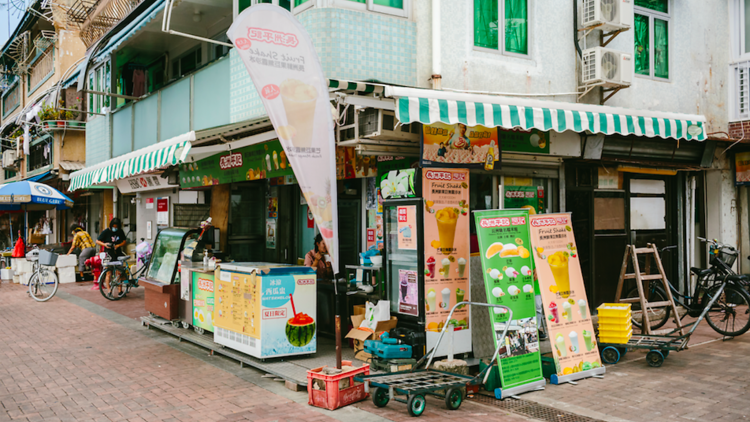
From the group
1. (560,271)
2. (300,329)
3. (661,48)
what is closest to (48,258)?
(300,329)

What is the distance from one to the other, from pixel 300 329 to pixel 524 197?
427 cm

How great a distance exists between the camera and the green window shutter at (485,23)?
28.0 feet

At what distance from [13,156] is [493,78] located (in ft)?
99.7

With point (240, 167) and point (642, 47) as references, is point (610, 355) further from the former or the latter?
point (240, 167)

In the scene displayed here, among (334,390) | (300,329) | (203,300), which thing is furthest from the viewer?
(203,300)

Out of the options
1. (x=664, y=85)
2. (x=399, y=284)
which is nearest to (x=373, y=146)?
(x=399, y=284)

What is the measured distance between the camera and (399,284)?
24.4 feet

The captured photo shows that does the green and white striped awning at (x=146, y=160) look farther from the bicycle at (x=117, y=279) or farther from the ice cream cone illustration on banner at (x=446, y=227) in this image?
the ice cream cone illustration on banner at (x=446, y=227)

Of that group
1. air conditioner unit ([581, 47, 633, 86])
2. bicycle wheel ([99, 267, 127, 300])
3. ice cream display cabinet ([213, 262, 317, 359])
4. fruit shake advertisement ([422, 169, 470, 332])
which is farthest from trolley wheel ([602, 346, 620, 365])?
bicycle wheel ([99, 267, 127, 300])

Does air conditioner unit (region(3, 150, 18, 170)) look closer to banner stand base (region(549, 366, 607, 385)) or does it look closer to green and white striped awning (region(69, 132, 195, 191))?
green and white striped awning (region(69, 132, 195, 191))

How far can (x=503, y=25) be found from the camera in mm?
8867

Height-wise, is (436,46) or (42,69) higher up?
(42,69)

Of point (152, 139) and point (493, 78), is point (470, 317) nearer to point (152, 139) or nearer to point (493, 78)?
point (493, 78)

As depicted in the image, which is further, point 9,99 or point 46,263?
point 9,99
